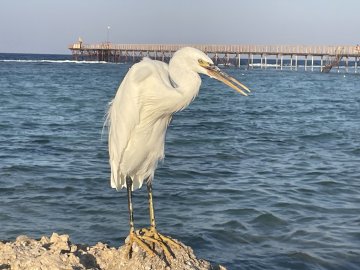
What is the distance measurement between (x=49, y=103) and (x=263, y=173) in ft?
53.7

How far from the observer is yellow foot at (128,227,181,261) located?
460cm

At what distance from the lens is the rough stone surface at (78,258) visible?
4.04 metres

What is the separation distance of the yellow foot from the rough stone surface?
4 centimetres

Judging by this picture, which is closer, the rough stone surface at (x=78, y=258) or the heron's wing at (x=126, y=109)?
the rough stone surface at (x=78, y=258)

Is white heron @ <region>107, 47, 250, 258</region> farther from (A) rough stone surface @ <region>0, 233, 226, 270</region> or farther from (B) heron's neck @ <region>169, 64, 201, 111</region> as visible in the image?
(A) rough stone surface @ <region>0, 233, 226, 270</region>

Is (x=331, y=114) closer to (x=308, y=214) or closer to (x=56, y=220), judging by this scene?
(x=308, y=214)

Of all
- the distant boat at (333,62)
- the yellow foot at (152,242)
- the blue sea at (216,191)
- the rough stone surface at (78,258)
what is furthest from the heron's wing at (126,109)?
the distant boat at (333,62)

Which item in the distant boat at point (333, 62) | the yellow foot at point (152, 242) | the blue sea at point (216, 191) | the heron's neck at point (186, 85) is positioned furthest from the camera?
the distant boat at point (333, 62)

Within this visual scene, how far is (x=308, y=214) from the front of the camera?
8258 mm

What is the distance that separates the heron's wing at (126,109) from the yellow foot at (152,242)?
58cm

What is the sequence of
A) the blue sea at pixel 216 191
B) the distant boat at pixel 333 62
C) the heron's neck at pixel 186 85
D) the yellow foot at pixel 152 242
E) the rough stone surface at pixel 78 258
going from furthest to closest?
1. the distant boat at pixel 333 62
2. the blue sea at pixel 216 191
3. the yellow foot at pixel 152 242
4. the heron's neck at pixel 186 85
5. the rough stone surface at pixel 78 258

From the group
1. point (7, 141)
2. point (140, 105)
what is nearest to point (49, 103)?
point (7, 141)

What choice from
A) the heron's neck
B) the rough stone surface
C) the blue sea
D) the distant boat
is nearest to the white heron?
the heron's neck

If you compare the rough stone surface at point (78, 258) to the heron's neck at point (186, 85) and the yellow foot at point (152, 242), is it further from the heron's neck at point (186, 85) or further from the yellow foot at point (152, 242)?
the heron's neck at point (186, 85)
